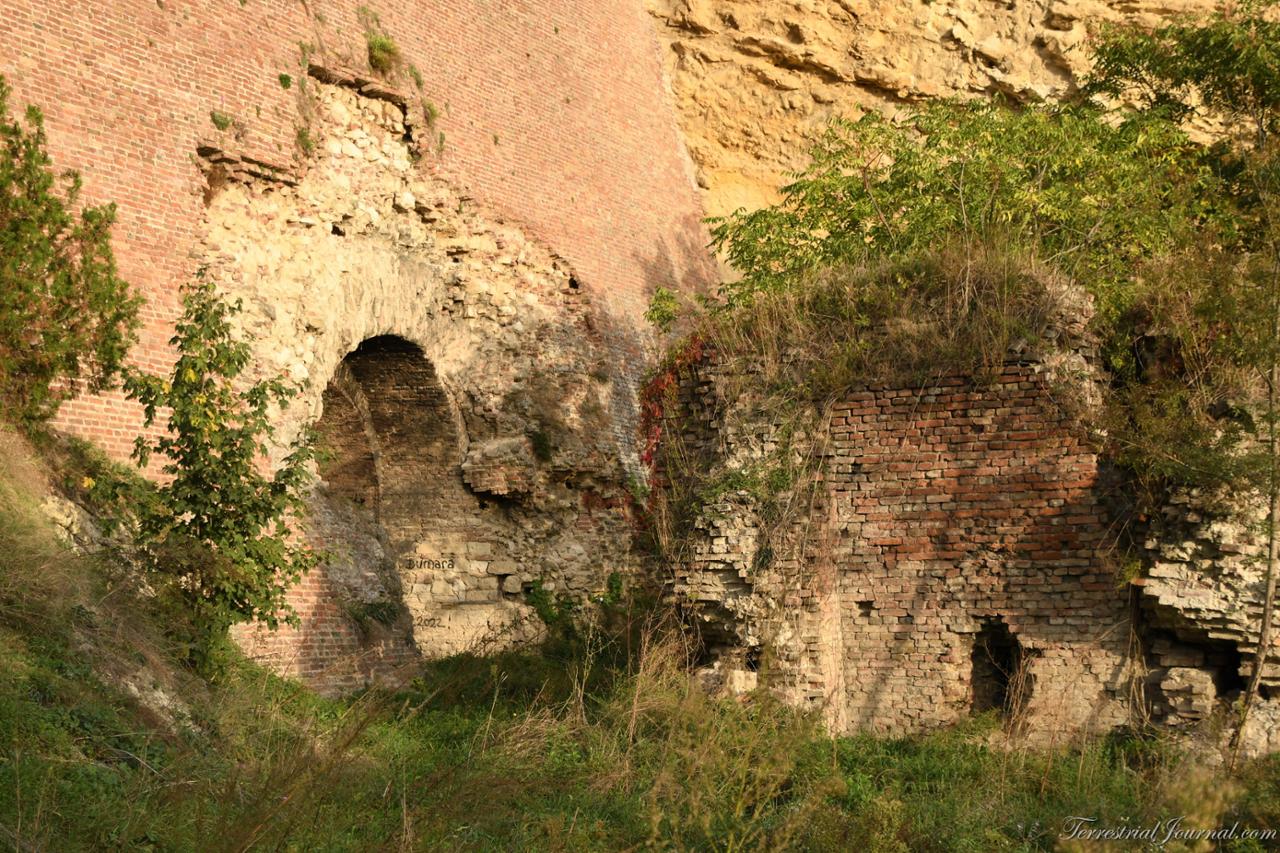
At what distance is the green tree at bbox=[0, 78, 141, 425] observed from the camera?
8.97 meters

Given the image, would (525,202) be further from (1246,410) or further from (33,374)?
(1246,410)

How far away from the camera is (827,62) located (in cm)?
2059

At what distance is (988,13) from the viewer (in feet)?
68.4

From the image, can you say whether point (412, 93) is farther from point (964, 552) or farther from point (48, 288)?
point (964, 552)

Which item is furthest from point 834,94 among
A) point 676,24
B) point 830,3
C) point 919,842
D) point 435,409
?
point 919,842

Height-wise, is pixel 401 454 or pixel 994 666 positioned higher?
pixel 401 454

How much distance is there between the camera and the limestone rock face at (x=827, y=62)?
20344mm

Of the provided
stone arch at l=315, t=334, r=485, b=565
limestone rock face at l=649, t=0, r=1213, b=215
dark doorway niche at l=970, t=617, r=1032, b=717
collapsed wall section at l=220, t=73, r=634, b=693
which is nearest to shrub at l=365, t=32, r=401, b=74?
A: collapsed wall section at l=220, t=73, r=634, b=693

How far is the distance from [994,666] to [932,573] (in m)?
0.77

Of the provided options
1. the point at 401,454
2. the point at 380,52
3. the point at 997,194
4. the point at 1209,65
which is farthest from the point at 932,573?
the point at 1209,65

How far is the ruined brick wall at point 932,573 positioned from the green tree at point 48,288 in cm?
467

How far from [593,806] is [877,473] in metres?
3.22

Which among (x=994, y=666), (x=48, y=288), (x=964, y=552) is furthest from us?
(x=48, y=288)

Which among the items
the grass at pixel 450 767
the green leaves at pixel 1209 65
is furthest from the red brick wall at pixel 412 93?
the green leaves at pixel 1209 65
